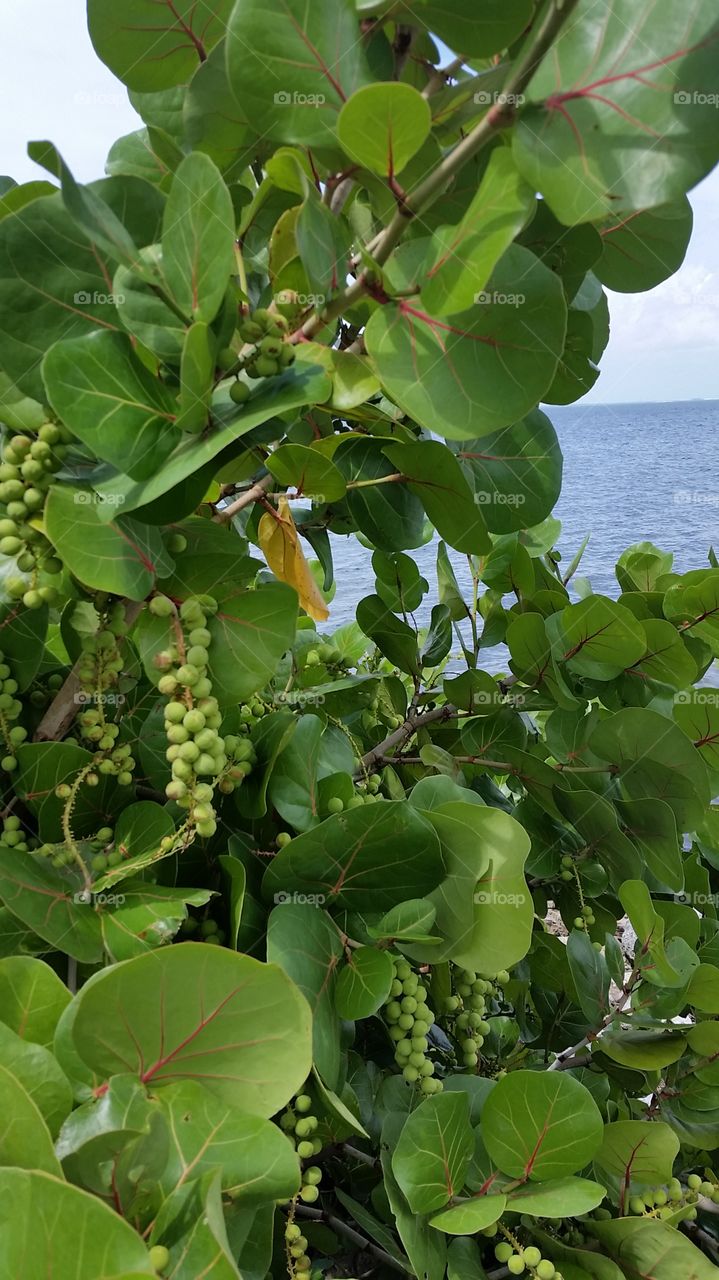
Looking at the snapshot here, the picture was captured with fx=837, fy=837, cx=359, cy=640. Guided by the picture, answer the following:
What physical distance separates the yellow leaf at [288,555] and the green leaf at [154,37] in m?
0.27

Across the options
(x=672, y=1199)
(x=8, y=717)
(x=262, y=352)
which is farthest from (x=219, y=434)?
(x=672, y=1199)

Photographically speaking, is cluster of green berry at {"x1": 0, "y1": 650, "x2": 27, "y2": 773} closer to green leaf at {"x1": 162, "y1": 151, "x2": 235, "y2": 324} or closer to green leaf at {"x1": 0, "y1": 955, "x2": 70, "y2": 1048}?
green leaf at {"x1": 0, "y1": 955, "x2": 70, "y2": 1048}

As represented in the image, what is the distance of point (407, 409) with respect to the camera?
41 cm

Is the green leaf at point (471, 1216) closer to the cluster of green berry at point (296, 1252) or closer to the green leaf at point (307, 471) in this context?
the cluster of green berry at point (296, 1252)

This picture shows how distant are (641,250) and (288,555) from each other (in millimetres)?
315

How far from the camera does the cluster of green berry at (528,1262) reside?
59 centimetres

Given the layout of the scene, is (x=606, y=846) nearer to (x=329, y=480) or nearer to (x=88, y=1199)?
(x=329, y=480)

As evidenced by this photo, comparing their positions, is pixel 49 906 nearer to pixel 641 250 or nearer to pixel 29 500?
pixel 29 500

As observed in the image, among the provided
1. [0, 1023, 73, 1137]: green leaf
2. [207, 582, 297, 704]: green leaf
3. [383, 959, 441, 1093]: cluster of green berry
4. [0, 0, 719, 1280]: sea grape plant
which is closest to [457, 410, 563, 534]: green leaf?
[0, 0, 719, 1280]: sea grape plant

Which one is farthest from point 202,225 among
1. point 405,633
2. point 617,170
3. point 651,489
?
point 651,489

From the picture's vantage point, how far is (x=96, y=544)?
421 millimetres

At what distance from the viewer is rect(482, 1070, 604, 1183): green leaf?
0.58m

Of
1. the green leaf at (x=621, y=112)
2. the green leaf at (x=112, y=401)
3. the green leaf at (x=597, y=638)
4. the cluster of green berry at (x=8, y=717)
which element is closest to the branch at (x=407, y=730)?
the green leaf at (x=597, y=638)

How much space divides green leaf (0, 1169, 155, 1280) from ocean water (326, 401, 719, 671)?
465 millimetres
